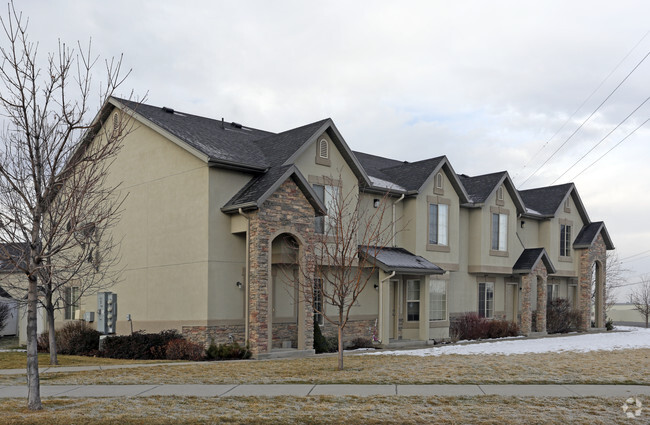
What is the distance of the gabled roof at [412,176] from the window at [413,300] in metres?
3.97

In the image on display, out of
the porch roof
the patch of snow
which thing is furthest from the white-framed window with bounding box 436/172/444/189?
the porch roof

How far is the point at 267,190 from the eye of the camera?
2042cm

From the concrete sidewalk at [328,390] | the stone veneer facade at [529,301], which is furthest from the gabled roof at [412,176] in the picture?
the concrete sidewalk at [328,390]

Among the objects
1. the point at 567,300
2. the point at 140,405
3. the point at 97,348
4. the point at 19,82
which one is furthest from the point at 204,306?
the point at 567,300

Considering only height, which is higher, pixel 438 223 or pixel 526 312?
pixel 438 223

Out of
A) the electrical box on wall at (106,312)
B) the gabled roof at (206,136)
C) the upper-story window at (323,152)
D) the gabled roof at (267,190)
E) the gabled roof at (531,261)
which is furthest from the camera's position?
the gabled roof at (531,261)

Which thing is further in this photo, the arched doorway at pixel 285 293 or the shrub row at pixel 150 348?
the arched doorway at pixel 285 293

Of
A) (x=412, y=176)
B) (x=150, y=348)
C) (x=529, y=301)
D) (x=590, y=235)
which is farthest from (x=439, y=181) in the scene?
(x=150, y=348)

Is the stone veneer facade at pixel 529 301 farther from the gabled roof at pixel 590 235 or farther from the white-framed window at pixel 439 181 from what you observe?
the white-framed window at pixel 439 181

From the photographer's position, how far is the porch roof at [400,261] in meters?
24.2

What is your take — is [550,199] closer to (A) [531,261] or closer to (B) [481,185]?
(A) [531,261]

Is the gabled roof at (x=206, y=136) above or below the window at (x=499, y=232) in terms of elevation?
above

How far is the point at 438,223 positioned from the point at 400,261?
13.6ft

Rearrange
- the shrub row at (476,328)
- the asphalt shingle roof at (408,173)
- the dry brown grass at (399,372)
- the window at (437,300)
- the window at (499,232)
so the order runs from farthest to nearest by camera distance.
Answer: the window at (499,232) < the shrub row at (476,328) < the window at (437,300) < the asphalt shingle roof at (408,173) < the dry brown grass at (399,372)
